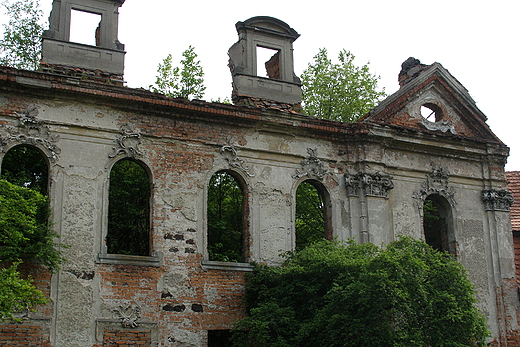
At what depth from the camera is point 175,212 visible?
531 inches

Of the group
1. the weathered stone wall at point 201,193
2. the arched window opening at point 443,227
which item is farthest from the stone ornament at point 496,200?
the arched window opening at point 443,227

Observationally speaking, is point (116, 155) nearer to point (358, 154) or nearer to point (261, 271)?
point (261, 271)

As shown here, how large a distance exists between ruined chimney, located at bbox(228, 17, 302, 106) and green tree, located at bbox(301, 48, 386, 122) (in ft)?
27.1

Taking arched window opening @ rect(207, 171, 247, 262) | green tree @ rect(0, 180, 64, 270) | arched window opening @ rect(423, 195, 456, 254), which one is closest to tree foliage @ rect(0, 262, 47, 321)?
green tree @ rect(0, 180, 64, 270)

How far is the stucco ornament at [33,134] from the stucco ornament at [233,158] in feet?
10.9

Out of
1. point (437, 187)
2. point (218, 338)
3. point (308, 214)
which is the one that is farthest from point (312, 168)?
point (308, 214)

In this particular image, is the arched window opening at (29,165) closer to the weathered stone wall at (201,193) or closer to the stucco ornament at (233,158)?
the weathered stone wall at (201,193)

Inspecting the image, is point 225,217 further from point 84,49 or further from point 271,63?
point 84,49

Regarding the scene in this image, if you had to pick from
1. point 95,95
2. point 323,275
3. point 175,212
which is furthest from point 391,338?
point 95,95

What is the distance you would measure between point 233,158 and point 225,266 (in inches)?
88.5

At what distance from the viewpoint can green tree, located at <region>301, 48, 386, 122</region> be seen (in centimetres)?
2420

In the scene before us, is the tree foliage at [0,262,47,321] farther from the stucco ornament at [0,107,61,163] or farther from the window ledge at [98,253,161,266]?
the stucco ornament at [0,107,61,163]

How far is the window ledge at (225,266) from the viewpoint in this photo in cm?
1340

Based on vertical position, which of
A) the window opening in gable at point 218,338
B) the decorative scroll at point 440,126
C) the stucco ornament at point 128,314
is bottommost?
the window opening in gable at point 218,338
